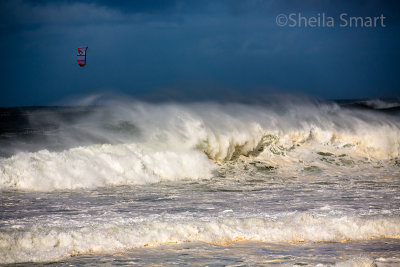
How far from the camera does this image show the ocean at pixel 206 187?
6055 millimetres

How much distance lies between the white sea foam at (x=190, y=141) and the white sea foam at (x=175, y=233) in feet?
14.3

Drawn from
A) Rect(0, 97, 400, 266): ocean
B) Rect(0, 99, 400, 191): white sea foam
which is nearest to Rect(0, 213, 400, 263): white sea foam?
Rect(0, 97, 400, 266): ocean

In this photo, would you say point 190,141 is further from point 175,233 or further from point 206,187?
point 175,233

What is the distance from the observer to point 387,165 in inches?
613

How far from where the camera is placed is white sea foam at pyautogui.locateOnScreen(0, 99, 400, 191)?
11430 millimetres

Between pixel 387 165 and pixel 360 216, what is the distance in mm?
8601

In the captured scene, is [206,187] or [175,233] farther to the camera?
[206,187]

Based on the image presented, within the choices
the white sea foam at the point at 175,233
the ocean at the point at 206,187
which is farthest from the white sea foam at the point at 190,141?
the white sea foam at the point at 175,233

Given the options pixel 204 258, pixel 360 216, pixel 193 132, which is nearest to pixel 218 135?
pixel 193 132

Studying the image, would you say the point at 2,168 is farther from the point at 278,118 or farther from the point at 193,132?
the point at 278,118

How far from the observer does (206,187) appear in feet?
36.0

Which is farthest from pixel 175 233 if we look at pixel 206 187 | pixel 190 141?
pixel 190 141

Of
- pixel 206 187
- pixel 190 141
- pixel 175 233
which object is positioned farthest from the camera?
pixel 190 141

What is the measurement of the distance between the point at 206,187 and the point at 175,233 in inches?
172
